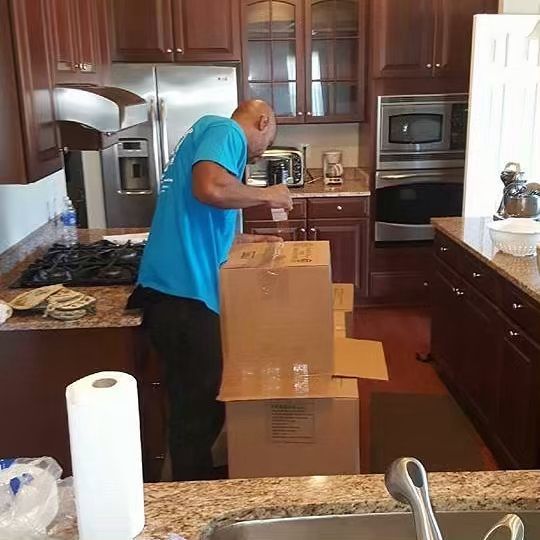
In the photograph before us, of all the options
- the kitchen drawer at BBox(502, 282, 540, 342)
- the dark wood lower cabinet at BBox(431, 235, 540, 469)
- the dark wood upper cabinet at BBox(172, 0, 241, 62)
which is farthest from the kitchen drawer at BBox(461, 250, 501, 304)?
the dark wood upper cabinet at BBox(172, 0, 241, 62)

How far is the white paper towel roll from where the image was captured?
0.92 m

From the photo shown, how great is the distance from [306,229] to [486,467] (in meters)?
2.27

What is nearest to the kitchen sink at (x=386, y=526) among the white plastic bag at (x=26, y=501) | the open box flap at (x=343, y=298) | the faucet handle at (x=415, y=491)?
the faucet handle at (x=415, y=491)

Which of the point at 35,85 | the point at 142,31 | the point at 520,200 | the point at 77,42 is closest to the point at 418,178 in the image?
the point at 520,200

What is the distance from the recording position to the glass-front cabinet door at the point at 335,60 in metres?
4.73

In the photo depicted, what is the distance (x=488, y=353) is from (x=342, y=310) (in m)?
0.65

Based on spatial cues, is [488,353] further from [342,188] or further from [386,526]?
[342,188]

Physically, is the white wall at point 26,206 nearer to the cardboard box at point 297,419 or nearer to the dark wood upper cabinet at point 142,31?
the dark wood upper cabinet at point 142,31

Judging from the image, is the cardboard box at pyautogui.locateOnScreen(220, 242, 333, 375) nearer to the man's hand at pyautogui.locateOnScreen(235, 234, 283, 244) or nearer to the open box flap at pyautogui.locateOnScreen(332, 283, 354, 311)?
the man's hand at pyautogui.locateOnScreen(235, 234, 283, 244)

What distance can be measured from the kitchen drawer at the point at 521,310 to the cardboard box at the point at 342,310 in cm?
61

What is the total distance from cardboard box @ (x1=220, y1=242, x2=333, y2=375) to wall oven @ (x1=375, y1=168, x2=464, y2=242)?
2.72m

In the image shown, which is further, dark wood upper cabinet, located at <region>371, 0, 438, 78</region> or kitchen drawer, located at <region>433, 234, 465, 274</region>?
dark wood upper cabinet, located at <region>371, 0, 438, 78</region>

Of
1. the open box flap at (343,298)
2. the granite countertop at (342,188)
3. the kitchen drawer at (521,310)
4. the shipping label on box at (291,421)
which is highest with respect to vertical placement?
the granite countertop at (342,188)

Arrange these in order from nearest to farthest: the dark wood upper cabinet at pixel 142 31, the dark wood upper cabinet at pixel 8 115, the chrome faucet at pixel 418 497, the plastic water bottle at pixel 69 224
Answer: the chrome faucet at pixel 418 497, the dark wood upper cabinet at pixel 8 115, the plastic water bottle at pixel 69 224, the dark wood upper cabinet at pixel 142 31
